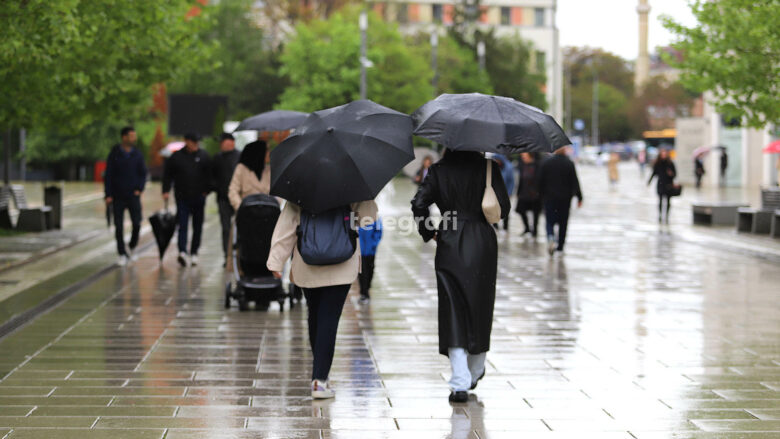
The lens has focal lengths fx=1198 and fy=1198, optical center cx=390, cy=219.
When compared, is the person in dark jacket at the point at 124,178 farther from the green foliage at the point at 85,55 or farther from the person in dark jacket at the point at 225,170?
the green foliage at the point at 85,55

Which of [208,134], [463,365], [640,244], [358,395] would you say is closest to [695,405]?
[463,365]

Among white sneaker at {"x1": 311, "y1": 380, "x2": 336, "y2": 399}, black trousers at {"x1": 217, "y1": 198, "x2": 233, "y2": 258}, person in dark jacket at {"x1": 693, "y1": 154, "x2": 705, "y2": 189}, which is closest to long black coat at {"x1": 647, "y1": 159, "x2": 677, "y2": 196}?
black trousers at {"x1": 217, "y1": 198, "x2": 233, "y2": 258}

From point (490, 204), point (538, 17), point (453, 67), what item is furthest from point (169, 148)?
point (538, 17)

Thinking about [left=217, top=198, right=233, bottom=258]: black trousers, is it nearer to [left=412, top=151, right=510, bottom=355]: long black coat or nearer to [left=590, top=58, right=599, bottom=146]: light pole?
[left=412, top=151, right=510, bottom=355]: long black coat

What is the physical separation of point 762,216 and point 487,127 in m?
16.3

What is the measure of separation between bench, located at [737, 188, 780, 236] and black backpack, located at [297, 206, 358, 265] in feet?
52.0

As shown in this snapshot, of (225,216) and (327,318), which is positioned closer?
(327,318)

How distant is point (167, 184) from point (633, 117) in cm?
10929

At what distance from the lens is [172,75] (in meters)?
20.8

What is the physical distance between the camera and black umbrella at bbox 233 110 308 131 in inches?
516

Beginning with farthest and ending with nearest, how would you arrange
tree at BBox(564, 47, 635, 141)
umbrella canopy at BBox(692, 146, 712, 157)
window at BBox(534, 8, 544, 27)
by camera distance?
tree at BBox(564, 47, 635, 141)
window at BBox(534, 8, 544, 27)
umbrella canopy at BBox(692, 146, 712, 157)

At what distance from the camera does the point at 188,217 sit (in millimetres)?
15977

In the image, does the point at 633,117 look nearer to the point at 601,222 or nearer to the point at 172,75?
the point at 601,222

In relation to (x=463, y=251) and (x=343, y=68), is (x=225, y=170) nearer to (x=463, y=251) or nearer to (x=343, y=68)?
(x=463, y=251)
